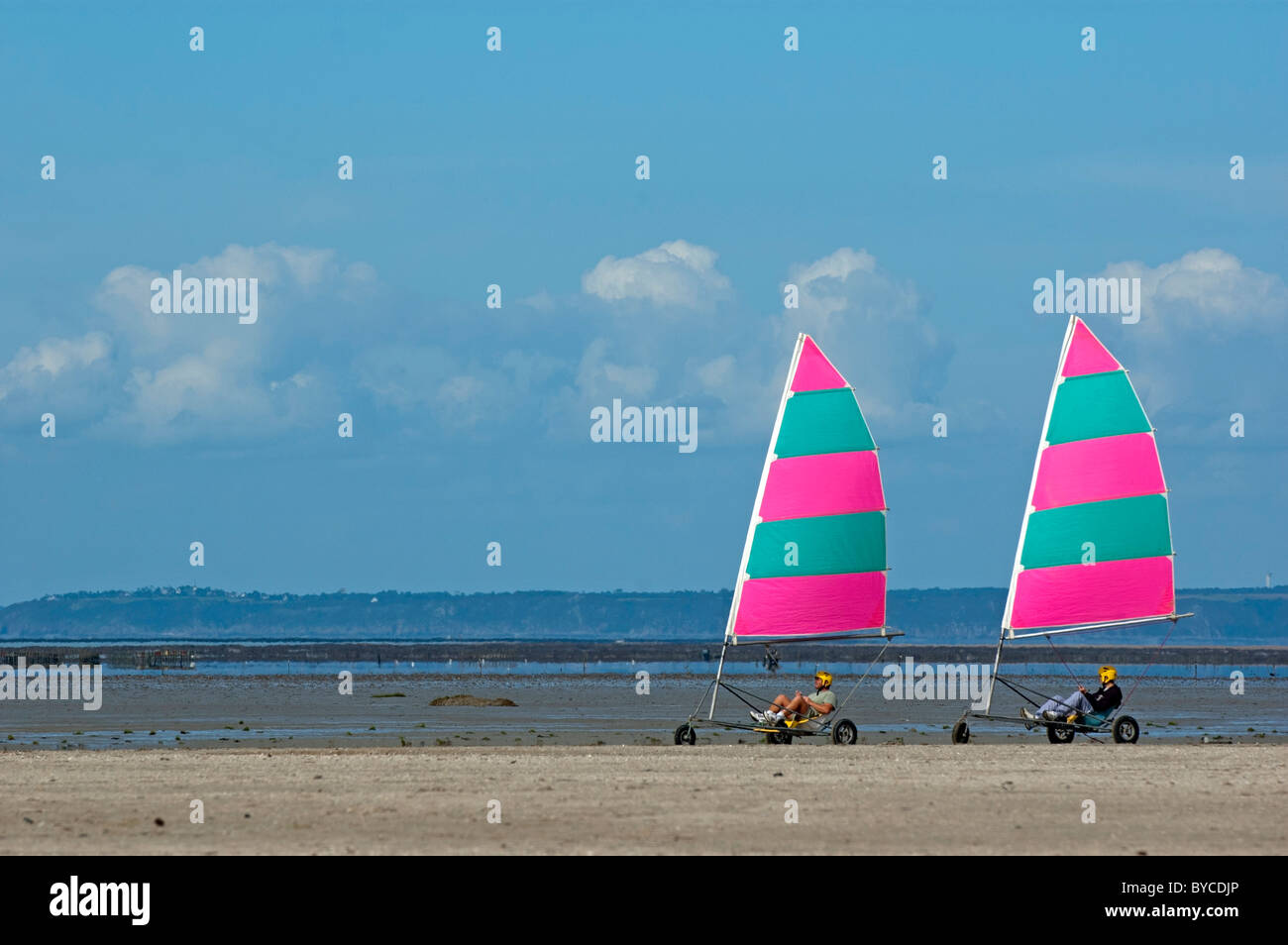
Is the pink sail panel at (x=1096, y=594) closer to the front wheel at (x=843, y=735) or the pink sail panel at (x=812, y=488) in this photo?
the pink sail panel at (x=812, y=488)

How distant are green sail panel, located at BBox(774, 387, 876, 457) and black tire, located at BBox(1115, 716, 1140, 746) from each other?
24.6 ft

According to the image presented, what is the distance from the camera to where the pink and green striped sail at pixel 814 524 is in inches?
1361

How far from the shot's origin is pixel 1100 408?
35844mm

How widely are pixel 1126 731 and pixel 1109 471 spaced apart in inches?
221

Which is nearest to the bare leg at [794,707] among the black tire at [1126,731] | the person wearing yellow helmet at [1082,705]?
the person wearing yellow helmet at [1082,705]

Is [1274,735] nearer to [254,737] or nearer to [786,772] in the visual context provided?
[786,772]

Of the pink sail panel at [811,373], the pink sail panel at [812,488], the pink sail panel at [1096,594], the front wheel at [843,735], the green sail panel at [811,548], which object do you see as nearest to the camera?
the front wheel at [843,735]

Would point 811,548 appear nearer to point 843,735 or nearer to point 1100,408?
point 843,735

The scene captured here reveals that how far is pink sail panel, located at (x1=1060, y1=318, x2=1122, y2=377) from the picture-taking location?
3606 centimetres

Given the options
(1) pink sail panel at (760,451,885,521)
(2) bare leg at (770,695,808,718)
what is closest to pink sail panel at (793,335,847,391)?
(1) pink sail panel at (760,451,885,521)

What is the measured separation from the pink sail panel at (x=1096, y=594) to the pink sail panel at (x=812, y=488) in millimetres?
4153

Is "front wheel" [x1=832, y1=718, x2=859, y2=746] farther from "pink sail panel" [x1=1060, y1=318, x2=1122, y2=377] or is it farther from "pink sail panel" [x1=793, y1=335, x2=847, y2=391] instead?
"pink sail panel" [x1=1060, y1=318, x2=1122, y2=377]

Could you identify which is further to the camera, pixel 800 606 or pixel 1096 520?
pixel 1096 520

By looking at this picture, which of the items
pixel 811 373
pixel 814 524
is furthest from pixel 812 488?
pixel 811 373
